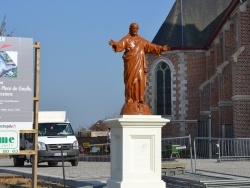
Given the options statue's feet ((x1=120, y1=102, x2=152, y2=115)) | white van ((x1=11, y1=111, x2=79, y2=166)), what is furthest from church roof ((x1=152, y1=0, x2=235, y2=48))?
statue's feet ((x1=120, y1=102, x2=152, y2=115))

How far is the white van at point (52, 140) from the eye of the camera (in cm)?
2198

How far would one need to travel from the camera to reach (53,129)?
23.3m

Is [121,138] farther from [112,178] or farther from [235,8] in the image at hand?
[235,8]

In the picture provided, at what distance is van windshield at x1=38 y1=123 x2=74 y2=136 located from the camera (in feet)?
75.8

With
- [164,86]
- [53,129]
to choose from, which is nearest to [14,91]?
[53,129]

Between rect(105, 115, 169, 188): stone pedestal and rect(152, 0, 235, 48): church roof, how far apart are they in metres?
28.5

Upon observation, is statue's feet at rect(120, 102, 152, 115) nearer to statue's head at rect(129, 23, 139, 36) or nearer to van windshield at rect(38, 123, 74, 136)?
statue's head at rect(129, 23, 139, 36)

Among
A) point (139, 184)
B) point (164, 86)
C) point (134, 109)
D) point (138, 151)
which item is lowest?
point (139, 184)

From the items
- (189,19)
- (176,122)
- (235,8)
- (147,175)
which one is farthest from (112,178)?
(189,19)

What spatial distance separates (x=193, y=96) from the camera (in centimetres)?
3806

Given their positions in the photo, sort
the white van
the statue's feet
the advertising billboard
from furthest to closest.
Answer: the white van, the advertising billboard, the statue's feet

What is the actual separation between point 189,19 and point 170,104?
20.9ft

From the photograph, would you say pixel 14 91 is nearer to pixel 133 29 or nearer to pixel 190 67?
pixel 133 29

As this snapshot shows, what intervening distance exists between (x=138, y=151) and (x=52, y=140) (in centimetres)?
1335
